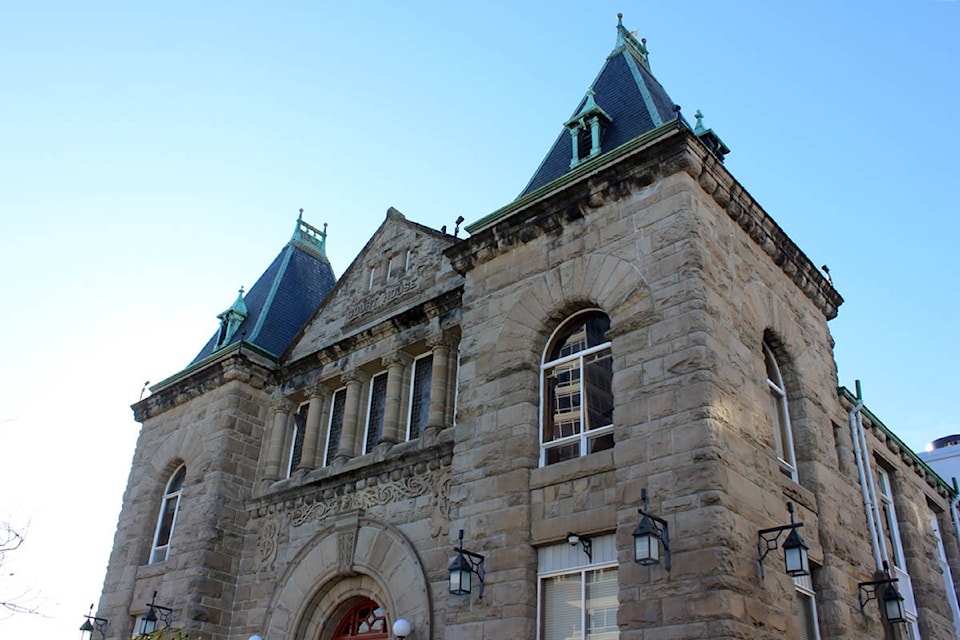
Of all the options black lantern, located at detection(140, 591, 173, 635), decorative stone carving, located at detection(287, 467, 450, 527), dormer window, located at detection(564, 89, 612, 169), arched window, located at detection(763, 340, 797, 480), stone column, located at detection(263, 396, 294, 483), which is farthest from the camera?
stone column, located at detection(263, 396, 294, 483)

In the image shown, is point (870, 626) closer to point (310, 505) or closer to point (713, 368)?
point (713, 368)

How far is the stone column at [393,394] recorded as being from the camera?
15.8 metres

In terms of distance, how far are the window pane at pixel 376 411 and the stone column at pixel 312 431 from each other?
1.42m

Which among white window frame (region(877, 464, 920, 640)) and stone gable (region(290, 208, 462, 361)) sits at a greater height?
stone gable (region(290, 208, 462, 361))

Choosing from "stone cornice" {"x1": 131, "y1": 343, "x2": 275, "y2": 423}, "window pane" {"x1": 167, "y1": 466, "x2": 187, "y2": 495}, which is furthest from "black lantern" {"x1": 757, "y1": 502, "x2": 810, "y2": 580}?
"window pane" {"x1": 167, "y1": 466, "x2": 187, "y2": 495}

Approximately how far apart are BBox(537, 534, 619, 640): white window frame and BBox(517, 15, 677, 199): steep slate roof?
6.07m

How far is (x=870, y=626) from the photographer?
41.1 ft

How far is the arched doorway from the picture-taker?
48.1 ft

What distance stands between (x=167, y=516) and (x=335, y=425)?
16.3ft

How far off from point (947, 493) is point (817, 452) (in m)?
8.55

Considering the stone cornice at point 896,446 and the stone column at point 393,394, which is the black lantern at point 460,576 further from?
the stone cornice at point 896,446

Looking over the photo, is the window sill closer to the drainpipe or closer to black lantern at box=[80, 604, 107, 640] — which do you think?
the drainpipe

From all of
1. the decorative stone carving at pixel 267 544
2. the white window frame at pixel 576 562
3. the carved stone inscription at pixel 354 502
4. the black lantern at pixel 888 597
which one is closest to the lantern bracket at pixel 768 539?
the white window frame at pixel 576 562

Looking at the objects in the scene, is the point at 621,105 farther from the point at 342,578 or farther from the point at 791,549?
the point at 342,578
